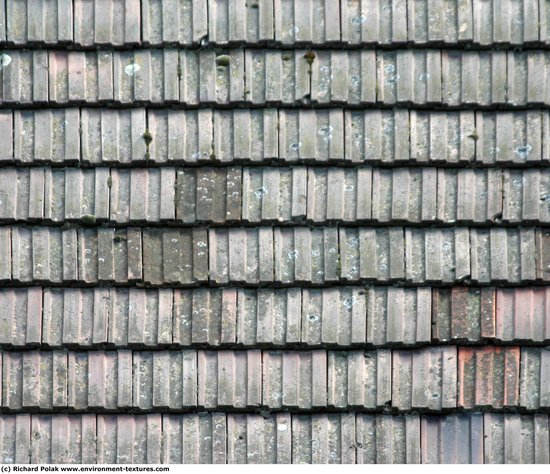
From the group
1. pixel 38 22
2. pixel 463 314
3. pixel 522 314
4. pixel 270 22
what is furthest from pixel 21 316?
pixel 522 314

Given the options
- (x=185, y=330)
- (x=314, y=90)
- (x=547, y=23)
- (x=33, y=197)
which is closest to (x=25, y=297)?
(x=33, y=197)

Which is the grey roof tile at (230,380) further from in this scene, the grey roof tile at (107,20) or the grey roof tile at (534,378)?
the grey roof tile at (107,20)

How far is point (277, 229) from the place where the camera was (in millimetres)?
2836

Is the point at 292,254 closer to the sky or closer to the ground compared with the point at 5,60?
closer to the ground

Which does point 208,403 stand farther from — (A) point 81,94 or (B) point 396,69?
(B) point 396,69

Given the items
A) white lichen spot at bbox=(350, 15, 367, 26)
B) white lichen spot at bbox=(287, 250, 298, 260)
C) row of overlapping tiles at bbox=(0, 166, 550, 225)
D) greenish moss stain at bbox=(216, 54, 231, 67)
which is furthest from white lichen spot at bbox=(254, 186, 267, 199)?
white lichen spot at bbox=(350, 15, 367, 26)

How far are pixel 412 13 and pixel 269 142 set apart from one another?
2.84 feet

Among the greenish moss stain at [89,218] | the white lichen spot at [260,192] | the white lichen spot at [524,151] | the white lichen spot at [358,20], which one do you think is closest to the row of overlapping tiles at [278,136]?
the white lichen spot at [524,151]

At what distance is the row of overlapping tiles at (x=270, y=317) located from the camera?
2.82 m

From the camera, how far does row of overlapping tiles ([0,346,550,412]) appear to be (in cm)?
282

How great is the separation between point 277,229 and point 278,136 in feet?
1.38

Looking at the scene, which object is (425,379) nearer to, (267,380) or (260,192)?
(267,380)

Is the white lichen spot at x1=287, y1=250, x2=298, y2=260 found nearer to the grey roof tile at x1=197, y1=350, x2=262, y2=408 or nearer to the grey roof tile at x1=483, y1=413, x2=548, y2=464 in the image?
the grey roof tile at x1=197, y1=350, x2=262, y2=408

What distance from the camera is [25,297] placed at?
9.29 feet
